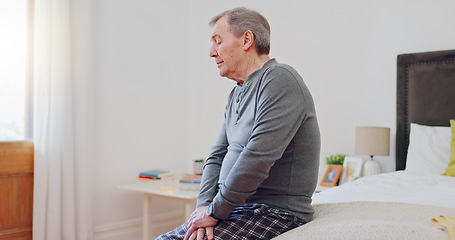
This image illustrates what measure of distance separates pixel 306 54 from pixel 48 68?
6.31 feet

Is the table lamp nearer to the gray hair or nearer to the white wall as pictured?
the white wall

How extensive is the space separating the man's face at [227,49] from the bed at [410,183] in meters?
0.55

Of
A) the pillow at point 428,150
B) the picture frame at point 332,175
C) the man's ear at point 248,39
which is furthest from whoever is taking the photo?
the picture frame at point 332,175

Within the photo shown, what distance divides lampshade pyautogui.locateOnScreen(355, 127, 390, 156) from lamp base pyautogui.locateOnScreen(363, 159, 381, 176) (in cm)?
9

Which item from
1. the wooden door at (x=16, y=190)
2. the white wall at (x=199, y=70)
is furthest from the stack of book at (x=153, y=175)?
the wooden door at (x=16, y=190)

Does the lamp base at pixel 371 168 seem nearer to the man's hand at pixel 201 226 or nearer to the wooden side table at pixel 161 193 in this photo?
the wooden side table at pixel 161 193

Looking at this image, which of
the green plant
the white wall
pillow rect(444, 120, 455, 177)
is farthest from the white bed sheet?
the white wall

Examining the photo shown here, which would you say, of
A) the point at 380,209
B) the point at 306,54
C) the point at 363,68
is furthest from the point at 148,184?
the point at 380,209

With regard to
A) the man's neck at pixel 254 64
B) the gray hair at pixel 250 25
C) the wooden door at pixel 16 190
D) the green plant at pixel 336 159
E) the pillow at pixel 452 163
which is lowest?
the wooden door at pixel 16 190

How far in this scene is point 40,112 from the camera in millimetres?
2967

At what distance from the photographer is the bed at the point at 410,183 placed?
1126mm

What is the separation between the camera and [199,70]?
4.17 meters

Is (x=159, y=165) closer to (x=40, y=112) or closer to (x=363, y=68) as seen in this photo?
(x=40, y=112)

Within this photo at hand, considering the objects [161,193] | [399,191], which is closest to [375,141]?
[399,191]
